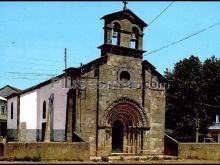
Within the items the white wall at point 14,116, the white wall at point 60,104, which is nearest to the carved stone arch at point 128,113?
the white wall at point 60,104

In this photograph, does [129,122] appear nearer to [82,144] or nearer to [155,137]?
[155,137]

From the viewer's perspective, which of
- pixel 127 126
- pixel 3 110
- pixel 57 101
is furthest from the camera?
pixel 3 110

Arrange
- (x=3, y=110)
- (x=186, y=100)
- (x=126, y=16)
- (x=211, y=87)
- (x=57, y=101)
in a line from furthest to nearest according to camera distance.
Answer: (x=3, y=110) < (x=211, y=87) < (x=186, y=100) < (x=57, y=101) < (x=126, y=16)

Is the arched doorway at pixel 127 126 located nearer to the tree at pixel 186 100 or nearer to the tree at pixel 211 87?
the tree at pixel 186 100

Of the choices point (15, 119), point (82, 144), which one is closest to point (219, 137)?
point (15, 119)

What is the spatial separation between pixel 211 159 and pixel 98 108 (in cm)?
951

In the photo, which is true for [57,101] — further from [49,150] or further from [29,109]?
[49,150]

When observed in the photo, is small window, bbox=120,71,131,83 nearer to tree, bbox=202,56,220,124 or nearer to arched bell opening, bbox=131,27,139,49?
arched bell opening, bbox=131,27,139,49

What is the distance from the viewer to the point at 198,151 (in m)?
28.9

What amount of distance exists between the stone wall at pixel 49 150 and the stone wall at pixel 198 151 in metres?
8.00

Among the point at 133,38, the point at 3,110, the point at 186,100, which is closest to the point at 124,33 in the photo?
the point at 133,38

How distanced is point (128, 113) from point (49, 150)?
833 cm

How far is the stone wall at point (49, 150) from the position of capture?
23219 mm

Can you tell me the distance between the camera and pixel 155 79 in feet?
103
